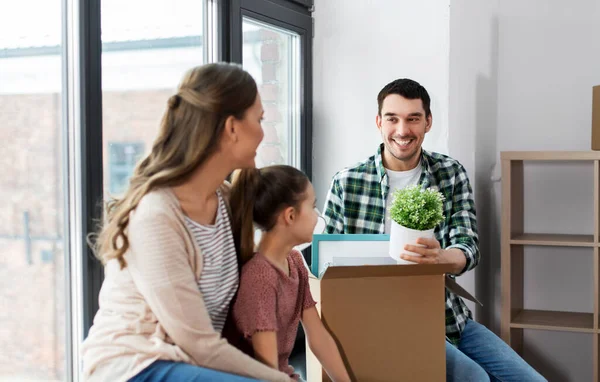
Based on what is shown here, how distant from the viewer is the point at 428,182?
2371 millimetres

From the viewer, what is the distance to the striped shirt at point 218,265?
56.1 inches

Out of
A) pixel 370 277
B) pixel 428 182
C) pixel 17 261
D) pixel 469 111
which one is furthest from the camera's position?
pixel 469 111

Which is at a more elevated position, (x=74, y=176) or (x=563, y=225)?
(x=74, y=176)

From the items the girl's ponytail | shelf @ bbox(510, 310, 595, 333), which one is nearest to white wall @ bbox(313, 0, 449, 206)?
shelf @ bbox(510, 310, 595, 333)

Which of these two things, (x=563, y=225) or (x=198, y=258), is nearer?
(x=198, y=258)

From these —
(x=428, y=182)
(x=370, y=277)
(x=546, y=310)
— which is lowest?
(x=546, y=310)

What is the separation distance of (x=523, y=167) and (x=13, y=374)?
210cm

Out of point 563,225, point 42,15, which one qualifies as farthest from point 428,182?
point 42,15

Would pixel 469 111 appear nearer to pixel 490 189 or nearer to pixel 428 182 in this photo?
pixel 490 189

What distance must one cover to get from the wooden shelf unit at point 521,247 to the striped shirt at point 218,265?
5.03 feet

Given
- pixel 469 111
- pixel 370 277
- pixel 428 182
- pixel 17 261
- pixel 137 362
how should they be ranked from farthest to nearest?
1. pixel 469 111
2. pixel 428 182
3. pixel 17 261
4. pixel 370 277
5. pixel 137 362

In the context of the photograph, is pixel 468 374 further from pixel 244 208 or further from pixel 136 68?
pixel 136 68

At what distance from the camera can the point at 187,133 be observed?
1.40 m

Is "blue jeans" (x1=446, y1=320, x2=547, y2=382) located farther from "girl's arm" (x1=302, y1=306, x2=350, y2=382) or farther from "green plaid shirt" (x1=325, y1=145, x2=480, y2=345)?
"girl's arm" (x1=302, y1=306, x2=350, y2=382)
